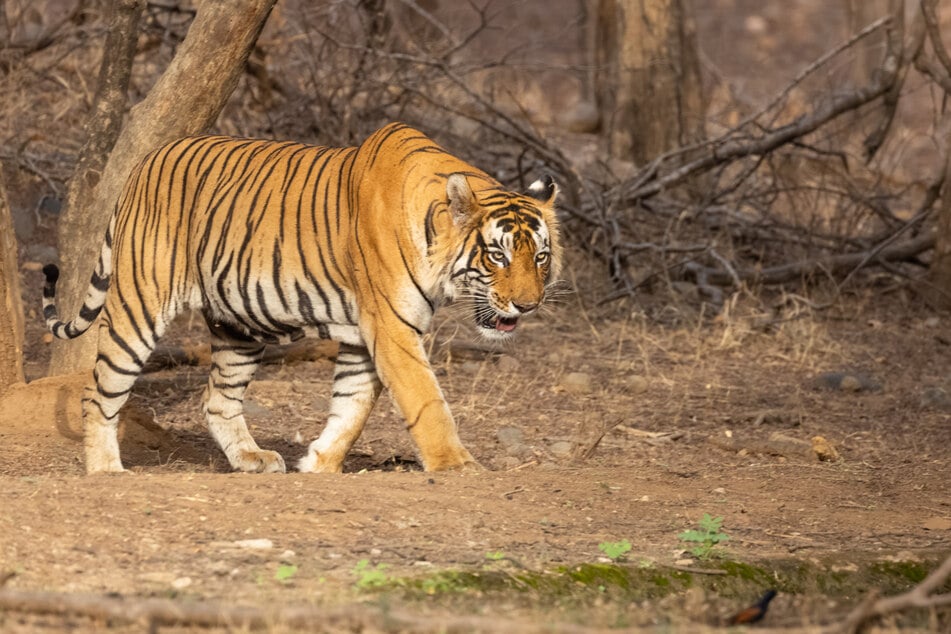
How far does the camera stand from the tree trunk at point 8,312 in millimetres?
6594

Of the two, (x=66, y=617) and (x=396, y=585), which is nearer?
(x=66, y=617)

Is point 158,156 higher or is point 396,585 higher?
point 158,156

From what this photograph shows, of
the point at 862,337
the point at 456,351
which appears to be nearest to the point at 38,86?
the point at 456,351

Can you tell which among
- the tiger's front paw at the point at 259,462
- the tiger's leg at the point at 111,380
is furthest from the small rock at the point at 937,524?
the tiger's leg at the point at 111,380

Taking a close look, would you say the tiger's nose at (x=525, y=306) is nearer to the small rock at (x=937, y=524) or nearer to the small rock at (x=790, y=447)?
the small rock at (x=937, y=524)

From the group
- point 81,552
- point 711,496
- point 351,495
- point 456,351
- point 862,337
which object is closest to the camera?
point 81,552

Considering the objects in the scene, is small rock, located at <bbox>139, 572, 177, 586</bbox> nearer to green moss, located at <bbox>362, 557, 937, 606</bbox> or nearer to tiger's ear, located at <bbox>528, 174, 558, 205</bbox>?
green moss, located at <bbox>362, 557, 937, 606</bbox>

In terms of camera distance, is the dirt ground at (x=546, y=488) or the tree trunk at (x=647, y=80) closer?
the dirt ground at (x=546, y=488)

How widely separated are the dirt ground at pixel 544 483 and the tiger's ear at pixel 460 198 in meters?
1.05

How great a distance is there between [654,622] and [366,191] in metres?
2.60

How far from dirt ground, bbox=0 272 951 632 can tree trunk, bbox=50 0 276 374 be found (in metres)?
0.49

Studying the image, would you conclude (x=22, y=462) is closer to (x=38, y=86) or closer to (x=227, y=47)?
(x=227, y=47)

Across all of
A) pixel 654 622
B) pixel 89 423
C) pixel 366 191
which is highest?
pixel 366 191

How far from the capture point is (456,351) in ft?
27.8
